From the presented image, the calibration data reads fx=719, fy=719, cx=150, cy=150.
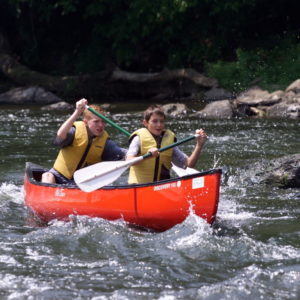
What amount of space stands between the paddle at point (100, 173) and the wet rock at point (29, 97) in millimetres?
11151

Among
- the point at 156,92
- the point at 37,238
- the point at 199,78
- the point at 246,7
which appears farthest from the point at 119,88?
the point at 37,238

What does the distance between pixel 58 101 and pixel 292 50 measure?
555 cm

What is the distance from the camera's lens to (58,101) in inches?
666

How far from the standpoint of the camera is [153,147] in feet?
19.5

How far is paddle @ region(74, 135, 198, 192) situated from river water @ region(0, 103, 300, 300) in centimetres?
32

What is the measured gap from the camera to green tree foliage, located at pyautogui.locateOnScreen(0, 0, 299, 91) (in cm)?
1706

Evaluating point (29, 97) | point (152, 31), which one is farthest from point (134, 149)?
point (152, 31)

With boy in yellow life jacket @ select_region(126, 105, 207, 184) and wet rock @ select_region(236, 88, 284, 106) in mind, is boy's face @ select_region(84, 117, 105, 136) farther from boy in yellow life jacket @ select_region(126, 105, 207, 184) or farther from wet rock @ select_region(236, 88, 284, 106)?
wet rock @ select_region(236, 88, 284, 106)

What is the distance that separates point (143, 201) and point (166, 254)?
2.15 feet

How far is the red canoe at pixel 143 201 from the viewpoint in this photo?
5410 millimetres

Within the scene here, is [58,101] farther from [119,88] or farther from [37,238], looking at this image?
[37,238]

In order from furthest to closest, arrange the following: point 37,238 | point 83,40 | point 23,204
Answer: point 83,40 < point 23,204 < point 37,238

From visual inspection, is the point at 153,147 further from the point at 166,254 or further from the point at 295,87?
the point at 295,87

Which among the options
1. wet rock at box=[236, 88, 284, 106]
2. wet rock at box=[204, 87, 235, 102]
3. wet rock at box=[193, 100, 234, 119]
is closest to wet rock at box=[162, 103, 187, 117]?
wet rock at box=[193, 100, 234, 119]
